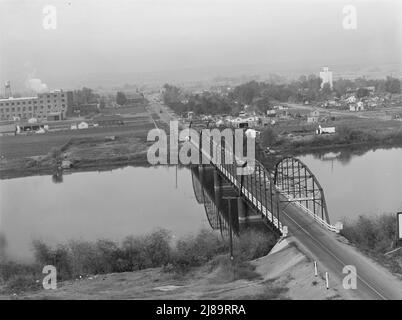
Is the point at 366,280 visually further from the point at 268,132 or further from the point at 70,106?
the point at 70,106

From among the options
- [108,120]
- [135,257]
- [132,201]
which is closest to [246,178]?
[132,201]

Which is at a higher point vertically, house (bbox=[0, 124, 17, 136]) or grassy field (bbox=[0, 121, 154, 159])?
house (bbox=[0, 124, 17, 136])

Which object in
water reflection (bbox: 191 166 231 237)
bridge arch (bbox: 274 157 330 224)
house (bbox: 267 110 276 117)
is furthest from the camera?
house (bbox: 267 110 276 117)

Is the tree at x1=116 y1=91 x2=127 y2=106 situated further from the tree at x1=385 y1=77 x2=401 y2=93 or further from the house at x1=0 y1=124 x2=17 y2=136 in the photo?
the tree at x1=385 y1=77 x2=401 y2=93

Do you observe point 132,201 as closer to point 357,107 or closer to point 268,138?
point 268,138

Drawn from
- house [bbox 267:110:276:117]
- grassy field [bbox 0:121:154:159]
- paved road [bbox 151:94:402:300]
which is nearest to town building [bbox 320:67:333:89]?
house [bbox 267:110:276:117]
